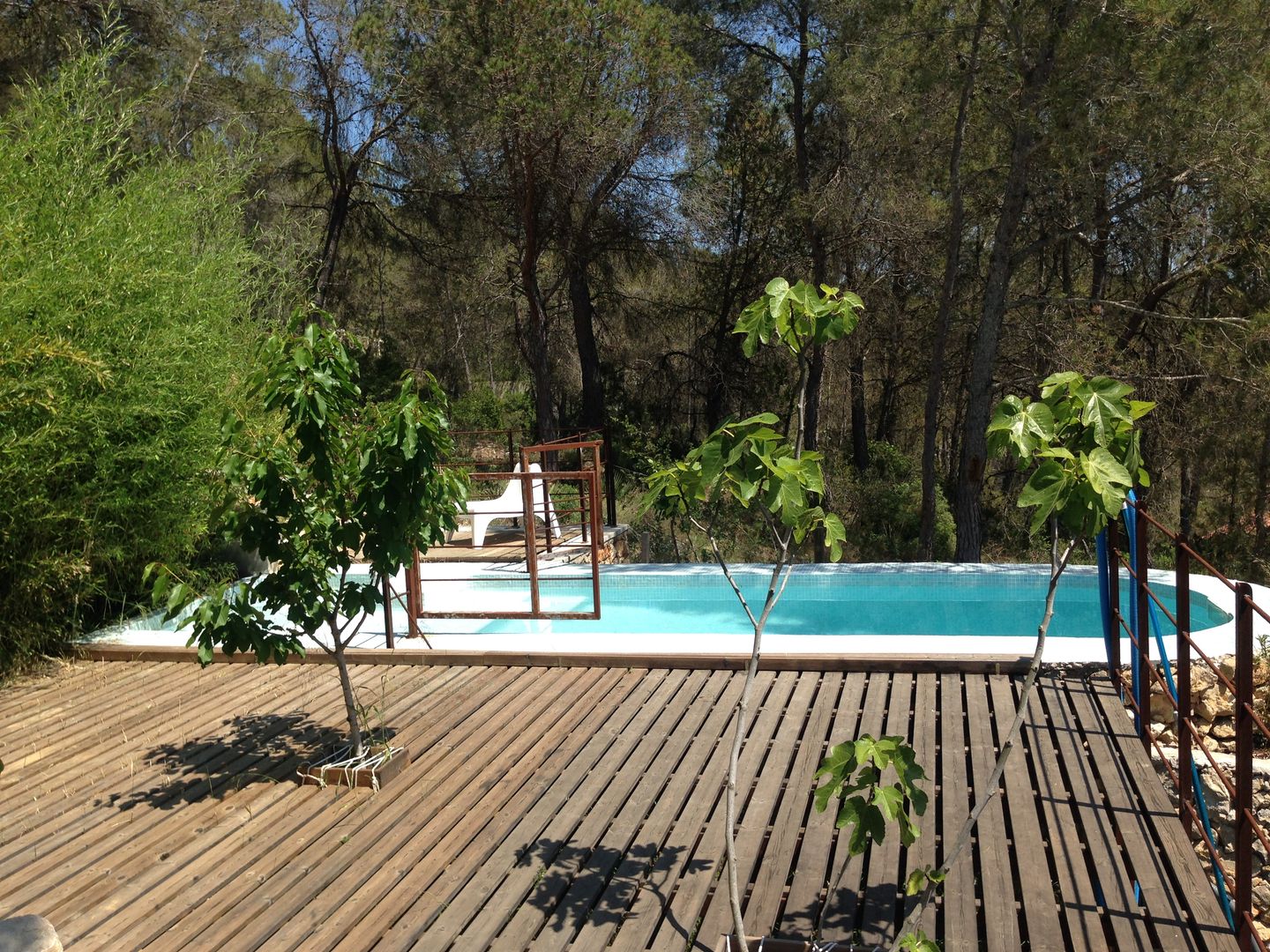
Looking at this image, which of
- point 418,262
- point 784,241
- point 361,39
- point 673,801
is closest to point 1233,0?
point 784,241

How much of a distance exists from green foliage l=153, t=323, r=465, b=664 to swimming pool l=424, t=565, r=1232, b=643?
13.2 feet

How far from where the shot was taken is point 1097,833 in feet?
9.30

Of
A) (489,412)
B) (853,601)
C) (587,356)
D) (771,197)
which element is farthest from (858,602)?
(489,412)

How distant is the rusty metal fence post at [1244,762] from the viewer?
2.32 m

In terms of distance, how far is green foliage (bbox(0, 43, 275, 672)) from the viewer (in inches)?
180

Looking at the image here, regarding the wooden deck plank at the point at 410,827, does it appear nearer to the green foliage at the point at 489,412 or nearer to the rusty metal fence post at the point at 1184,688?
the rusty metal fence post at the point at 1184,688

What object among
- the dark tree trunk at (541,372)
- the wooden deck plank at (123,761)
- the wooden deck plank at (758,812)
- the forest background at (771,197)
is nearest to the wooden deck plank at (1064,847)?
the wooden deck plank at (758,812)

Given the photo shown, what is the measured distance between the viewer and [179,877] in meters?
2.79

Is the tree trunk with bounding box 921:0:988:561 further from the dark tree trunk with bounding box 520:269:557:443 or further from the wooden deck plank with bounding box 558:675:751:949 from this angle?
the wooden deck plank with bounding box 558:675:751:949

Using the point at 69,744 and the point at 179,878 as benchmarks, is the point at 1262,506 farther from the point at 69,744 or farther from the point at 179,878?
the point at 179,878

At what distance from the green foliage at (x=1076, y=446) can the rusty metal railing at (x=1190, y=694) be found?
17.8 inches

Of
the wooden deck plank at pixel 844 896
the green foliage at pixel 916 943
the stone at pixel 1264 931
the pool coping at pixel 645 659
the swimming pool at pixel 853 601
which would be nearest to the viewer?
the green foliage at pixel 916 943

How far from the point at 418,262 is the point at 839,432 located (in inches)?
263

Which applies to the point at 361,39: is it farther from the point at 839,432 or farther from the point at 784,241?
the point at 839,432
